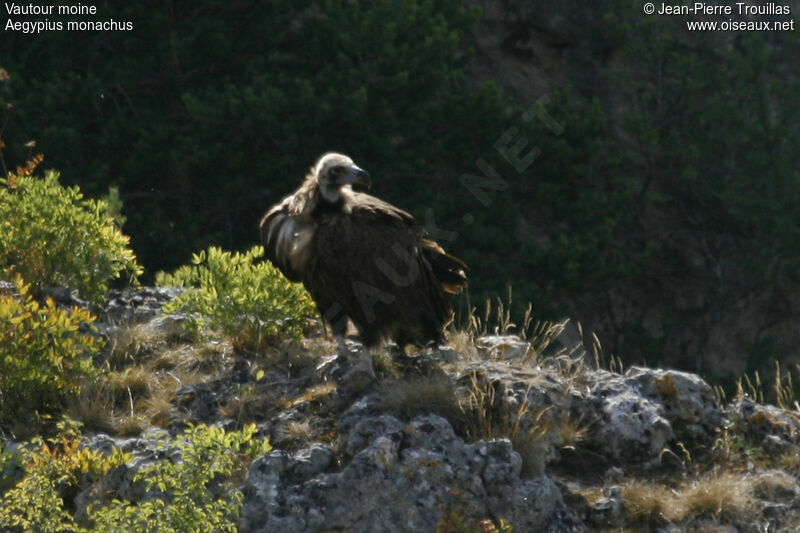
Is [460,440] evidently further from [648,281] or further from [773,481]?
[648,281]

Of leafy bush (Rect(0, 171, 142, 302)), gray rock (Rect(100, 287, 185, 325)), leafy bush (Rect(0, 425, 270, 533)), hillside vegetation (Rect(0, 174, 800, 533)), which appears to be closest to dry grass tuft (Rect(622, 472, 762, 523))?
hillside vegetation (Rect(0, 174, 800, 533))

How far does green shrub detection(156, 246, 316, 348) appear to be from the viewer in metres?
6.74

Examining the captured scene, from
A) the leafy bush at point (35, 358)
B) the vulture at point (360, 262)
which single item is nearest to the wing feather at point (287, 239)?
the vulture at point (360, 262)

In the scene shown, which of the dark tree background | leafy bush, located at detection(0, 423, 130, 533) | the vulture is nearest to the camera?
leafy bush, located at detection(0, 423, 130, 533)

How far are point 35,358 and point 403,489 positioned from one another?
1.98 m

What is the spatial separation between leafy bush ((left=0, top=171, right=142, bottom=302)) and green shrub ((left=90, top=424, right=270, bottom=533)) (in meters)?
2.35

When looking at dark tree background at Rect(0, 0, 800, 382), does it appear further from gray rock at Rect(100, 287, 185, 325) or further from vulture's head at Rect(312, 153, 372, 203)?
vulture's head at Rect(312, 153, 372, 203)

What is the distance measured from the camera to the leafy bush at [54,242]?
23.5 feet

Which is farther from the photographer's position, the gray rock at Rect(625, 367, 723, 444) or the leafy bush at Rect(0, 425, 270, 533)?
the gray rock at Rect(625, 367, 723, 444)

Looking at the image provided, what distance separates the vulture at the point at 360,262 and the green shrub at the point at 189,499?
147 cm

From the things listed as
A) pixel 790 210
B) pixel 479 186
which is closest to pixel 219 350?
pixel 479 186

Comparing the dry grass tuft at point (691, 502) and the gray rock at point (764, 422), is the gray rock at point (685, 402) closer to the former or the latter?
the gray rock at point (764, 422)

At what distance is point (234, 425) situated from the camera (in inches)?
231

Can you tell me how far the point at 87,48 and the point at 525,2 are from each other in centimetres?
838
